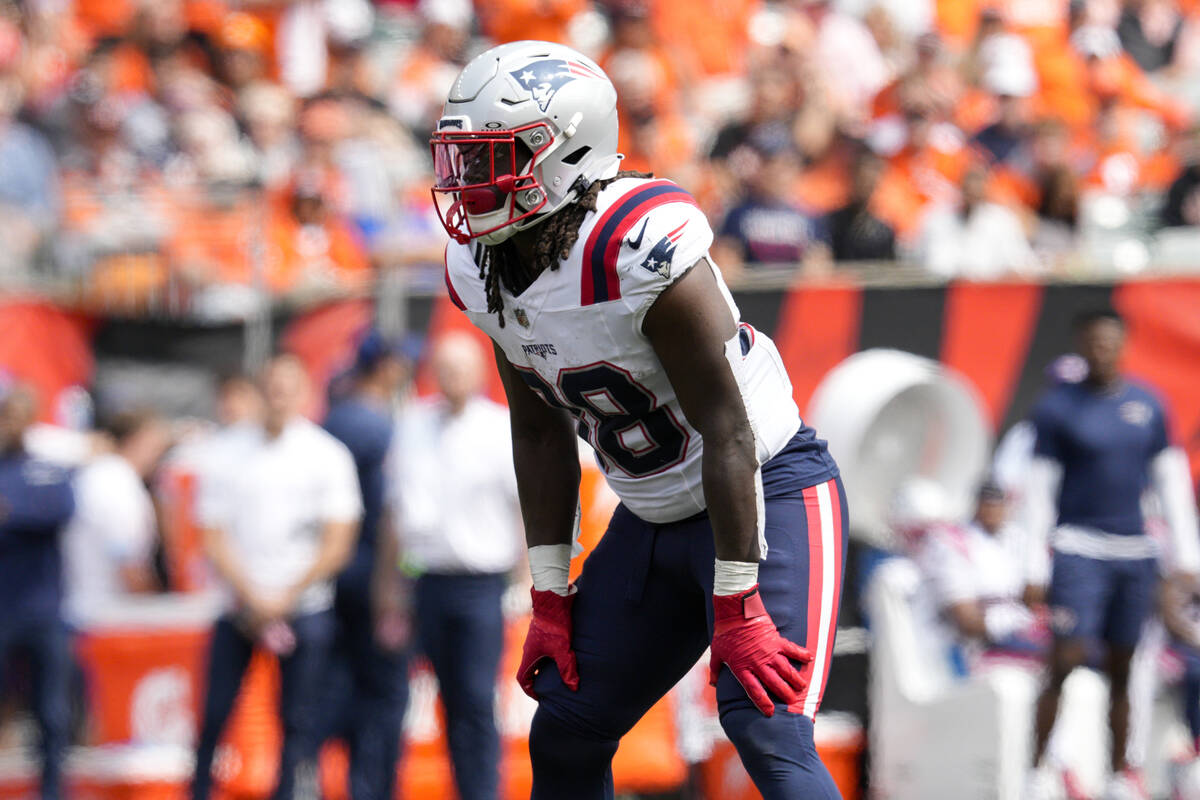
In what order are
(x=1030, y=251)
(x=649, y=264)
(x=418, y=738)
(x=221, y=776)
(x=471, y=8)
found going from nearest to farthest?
1. (x=649, y=264)
2. (x=221, y=776)
3. (x=418, y=738)
4. (x=1030, y=251)
5. (x=471, y=8)

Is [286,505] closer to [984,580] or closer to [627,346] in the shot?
[984,580]

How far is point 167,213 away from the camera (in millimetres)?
7906

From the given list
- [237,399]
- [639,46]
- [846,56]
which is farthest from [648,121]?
[237,399]

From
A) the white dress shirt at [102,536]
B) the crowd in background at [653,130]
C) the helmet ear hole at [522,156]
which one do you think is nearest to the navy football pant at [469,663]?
the white dress shirt at [102,536]

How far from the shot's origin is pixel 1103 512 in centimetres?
732

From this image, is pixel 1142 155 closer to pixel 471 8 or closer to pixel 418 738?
pixel 471 8

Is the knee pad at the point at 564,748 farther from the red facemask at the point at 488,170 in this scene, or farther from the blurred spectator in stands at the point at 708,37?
the blurred spectator in stands at the point at 708,37

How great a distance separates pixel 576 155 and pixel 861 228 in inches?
230

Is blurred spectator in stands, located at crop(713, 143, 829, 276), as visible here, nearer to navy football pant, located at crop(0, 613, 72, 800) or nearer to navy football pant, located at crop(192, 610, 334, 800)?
navy football pant, located at crop(192, 610, 334, 800)

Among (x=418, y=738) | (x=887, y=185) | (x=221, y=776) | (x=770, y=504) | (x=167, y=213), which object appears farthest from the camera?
(x=887, y=185)

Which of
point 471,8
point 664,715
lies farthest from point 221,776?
point 471,8

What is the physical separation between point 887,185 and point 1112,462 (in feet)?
10.5

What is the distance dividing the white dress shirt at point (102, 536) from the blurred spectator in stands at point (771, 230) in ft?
10.5

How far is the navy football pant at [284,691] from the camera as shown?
251 inches
